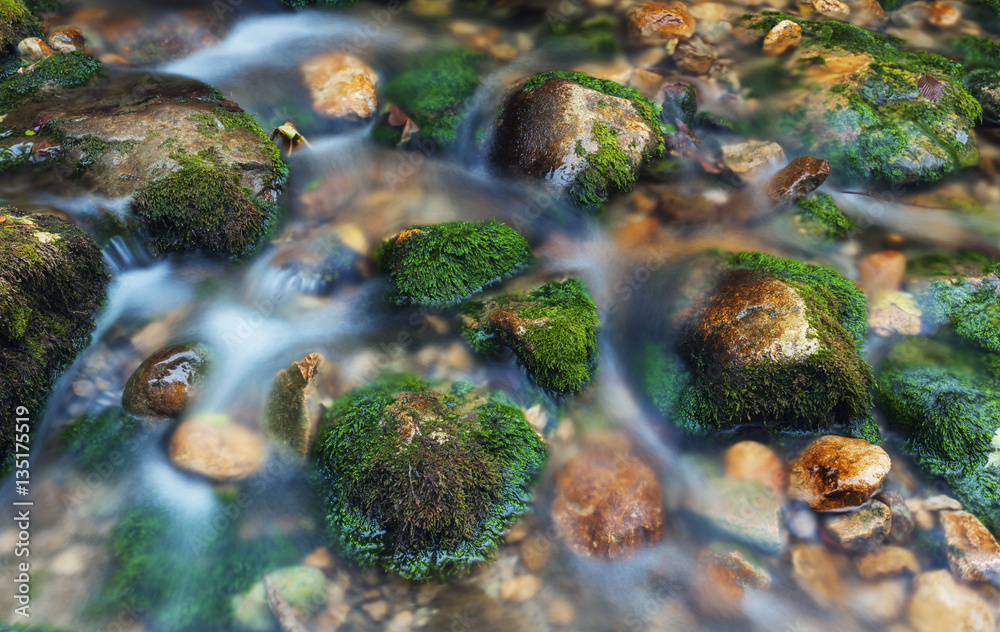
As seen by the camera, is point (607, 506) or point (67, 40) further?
point (67, 40)

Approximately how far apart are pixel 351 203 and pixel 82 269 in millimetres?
2534

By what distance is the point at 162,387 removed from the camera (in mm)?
4453

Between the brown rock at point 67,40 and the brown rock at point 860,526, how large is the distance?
917 centimetres

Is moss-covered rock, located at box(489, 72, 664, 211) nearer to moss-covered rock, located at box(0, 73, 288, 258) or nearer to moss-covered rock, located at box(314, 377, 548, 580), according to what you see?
moss-covered rock, located at box(0, 73, 288, 258)

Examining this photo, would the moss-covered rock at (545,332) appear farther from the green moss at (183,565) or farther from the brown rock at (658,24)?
the brown rock at (658,24)

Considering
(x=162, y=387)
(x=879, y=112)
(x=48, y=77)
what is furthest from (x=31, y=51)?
→ (x=879, y=112)

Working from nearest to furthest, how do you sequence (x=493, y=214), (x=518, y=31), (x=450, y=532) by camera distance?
(x=450, y=532), (x=493, y=214), (x=518, y=31)

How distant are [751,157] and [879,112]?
177 cm

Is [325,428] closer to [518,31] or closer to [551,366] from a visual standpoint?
[551,366]

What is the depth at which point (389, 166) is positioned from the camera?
259 inches

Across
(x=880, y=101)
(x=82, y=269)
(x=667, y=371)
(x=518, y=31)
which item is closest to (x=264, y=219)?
(x=82, y=269)

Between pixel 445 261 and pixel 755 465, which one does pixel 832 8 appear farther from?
pixel 755 465

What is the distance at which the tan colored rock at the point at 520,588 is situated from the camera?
381cm

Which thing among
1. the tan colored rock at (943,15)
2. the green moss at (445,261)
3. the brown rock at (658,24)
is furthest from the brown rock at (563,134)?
the tan colored rock at (943,15)
